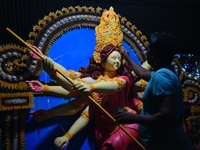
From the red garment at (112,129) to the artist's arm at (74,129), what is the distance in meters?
0.09

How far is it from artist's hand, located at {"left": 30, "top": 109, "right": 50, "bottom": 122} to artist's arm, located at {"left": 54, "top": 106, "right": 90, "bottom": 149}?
0.67 ft

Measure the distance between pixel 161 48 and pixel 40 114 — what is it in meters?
1.07

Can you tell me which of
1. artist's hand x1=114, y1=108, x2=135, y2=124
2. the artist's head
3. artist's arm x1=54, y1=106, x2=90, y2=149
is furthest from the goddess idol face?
artist's hand x1=114, y1=108, x2=135, y2=124

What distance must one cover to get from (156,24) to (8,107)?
2298mm

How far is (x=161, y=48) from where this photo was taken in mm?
1455

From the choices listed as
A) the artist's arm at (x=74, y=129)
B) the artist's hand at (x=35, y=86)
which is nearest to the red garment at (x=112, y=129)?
the artist's arm at (x=74, y=129)

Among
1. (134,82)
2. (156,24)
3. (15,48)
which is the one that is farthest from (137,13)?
(15,48)

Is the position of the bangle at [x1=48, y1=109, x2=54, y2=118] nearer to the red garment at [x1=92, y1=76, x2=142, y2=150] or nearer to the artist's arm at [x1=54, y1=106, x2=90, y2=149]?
the artist's arm at [x1=54, y1=106, x2=90, y2=149]

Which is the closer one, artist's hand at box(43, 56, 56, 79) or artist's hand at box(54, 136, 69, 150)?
artist's hand at box(43, 56, 56, 79)

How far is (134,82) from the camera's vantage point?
7.68 feet

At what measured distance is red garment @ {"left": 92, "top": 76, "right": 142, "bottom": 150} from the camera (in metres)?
1.91

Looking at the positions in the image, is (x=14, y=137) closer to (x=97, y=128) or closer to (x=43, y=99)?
(x=43, y=99)

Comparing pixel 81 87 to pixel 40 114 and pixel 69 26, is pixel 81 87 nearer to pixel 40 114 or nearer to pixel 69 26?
pixel 40 114

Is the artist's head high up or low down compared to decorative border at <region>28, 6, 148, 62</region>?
down
